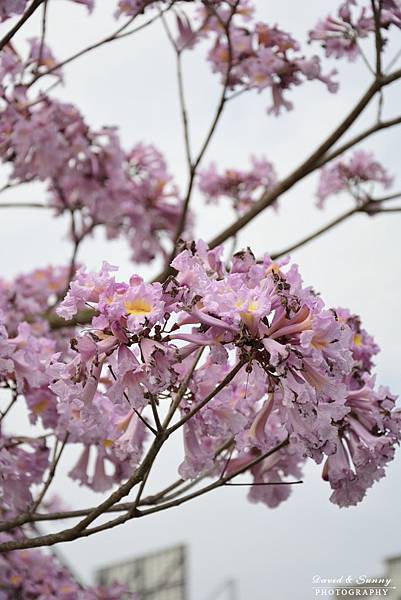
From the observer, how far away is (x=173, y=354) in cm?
175

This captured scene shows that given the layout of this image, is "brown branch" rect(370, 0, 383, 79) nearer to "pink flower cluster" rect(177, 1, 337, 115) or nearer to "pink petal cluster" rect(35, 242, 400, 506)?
"pink flower cluster" rect(177, 1, 337, 115)

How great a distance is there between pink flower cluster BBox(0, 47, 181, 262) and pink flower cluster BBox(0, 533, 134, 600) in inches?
62.4

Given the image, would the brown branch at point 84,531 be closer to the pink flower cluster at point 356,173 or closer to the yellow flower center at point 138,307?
the yellow flower center at point 138,307

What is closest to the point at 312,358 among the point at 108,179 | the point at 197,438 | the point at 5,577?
the point at 197,438

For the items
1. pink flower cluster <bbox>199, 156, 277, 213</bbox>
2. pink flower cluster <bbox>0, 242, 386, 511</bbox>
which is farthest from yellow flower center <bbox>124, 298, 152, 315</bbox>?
pink flower cluster <bbox>199, 156, 277, 213</bbox>

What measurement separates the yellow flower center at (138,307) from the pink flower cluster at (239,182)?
3.69 metres

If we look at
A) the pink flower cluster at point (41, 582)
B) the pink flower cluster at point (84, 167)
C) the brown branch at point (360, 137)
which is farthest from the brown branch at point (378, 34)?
the pink flower cluster at point (41, 582)

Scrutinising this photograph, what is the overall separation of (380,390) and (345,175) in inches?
121

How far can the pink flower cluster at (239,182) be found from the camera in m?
5.36

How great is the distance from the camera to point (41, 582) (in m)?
4.00

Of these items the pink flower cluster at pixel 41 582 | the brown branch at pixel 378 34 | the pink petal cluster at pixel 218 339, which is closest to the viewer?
the pink petal cluster at pixel 218 339

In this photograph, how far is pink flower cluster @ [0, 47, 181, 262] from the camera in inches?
A: 151

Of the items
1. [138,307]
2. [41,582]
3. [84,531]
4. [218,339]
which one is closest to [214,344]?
[218,339]

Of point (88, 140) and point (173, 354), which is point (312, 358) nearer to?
point (173, 354)
